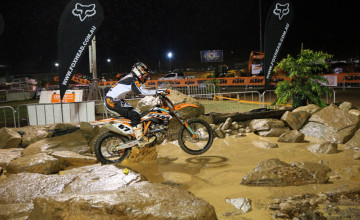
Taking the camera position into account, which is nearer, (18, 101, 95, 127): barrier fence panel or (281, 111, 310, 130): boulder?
(281, 111, 310, 130): boulder

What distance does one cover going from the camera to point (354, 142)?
24.1ft

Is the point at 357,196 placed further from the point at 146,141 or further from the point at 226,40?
the point at 226,40

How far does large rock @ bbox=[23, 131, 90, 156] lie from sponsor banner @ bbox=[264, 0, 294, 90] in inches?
259

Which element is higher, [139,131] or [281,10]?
[281,10]

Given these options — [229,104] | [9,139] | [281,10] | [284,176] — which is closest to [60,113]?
[9,139]

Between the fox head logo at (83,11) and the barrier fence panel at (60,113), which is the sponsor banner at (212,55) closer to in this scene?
the barrier fence panel at (60,113)

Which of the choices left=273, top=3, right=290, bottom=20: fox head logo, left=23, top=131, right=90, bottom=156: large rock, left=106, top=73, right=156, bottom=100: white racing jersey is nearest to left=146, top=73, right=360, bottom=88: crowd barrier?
left=273, top=3, right=290, bottom=20: fox head logo

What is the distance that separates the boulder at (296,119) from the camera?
8742 mm

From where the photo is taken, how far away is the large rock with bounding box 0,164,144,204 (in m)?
4.74

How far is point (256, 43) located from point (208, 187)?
5243cm

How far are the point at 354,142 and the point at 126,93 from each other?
5259 mm

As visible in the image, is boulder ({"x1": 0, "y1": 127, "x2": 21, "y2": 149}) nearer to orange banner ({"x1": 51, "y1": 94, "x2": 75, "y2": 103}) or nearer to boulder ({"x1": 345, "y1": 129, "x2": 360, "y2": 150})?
orange banner ({"x1": 51, "y1": 94, "x2": 75, "y2": 103})

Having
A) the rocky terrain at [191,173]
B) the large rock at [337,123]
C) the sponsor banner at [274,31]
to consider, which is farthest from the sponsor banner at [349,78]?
the large rock at [337,123]

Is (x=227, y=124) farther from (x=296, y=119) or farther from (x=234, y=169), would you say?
(x=234, y=169)
